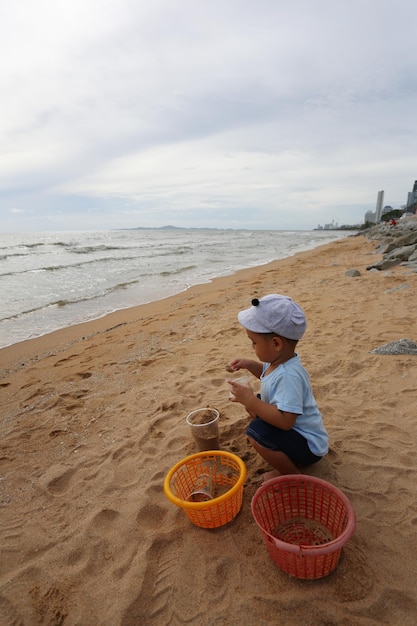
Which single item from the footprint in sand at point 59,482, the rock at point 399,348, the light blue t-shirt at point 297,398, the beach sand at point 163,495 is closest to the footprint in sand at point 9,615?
the beach sand at point 163,495

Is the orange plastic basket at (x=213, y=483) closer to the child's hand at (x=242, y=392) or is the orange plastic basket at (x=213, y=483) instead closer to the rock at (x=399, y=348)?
the child's hand at (x=242, y=392)

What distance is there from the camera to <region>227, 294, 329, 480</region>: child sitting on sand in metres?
2.06

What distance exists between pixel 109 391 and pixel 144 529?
216 centimetres

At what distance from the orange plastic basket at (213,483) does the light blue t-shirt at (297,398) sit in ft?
1.55

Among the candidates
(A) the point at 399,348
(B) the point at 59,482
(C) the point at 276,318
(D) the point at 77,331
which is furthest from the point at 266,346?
(D) the point at 77,331

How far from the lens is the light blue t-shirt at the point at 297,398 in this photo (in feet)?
6.66

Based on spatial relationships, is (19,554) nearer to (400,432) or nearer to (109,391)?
(109,391)

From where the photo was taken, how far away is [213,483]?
2.50 meters

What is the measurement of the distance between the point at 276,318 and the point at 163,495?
154cm

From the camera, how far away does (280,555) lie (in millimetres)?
1737

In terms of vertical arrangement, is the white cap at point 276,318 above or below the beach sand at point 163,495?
above

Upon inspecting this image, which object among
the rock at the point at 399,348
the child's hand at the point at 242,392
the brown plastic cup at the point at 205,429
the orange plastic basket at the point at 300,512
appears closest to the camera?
the orange plastic basket at the point at 300,512

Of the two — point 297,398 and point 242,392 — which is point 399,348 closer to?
point 297,398

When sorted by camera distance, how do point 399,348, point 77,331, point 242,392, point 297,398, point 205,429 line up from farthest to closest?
point 77,331
point 399,348
point 205,429
point 242,392
point 297,398
